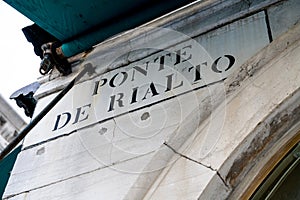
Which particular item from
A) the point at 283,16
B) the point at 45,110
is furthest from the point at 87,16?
the point at 283,16

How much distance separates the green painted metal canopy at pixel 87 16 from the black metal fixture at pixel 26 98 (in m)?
0.35

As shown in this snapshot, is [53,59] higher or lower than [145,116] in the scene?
higher

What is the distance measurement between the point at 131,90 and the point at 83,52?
561mm

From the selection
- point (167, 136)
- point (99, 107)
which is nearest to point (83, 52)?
point (99, 107)

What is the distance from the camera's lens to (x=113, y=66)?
289 cm

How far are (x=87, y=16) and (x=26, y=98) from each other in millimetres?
625

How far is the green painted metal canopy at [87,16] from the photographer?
303cm

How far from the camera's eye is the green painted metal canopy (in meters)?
3.03

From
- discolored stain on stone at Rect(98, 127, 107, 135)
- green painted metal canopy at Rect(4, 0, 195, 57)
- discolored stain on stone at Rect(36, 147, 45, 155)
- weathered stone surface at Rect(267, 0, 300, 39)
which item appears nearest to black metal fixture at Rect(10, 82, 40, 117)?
green painted metal canopy at Rect(4, 0, 195, 57)

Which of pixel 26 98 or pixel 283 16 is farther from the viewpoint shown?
pixel 26 98

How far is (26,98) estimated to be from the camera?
3309mm

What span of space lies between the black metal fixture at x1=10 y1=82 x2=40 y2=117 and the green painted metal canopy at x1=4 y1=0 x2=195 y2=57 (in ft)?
1.15

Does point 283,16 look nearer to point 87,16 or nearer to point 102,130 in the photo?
point 102,130

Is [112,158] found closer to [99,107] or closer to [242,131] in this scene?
[99,107]
